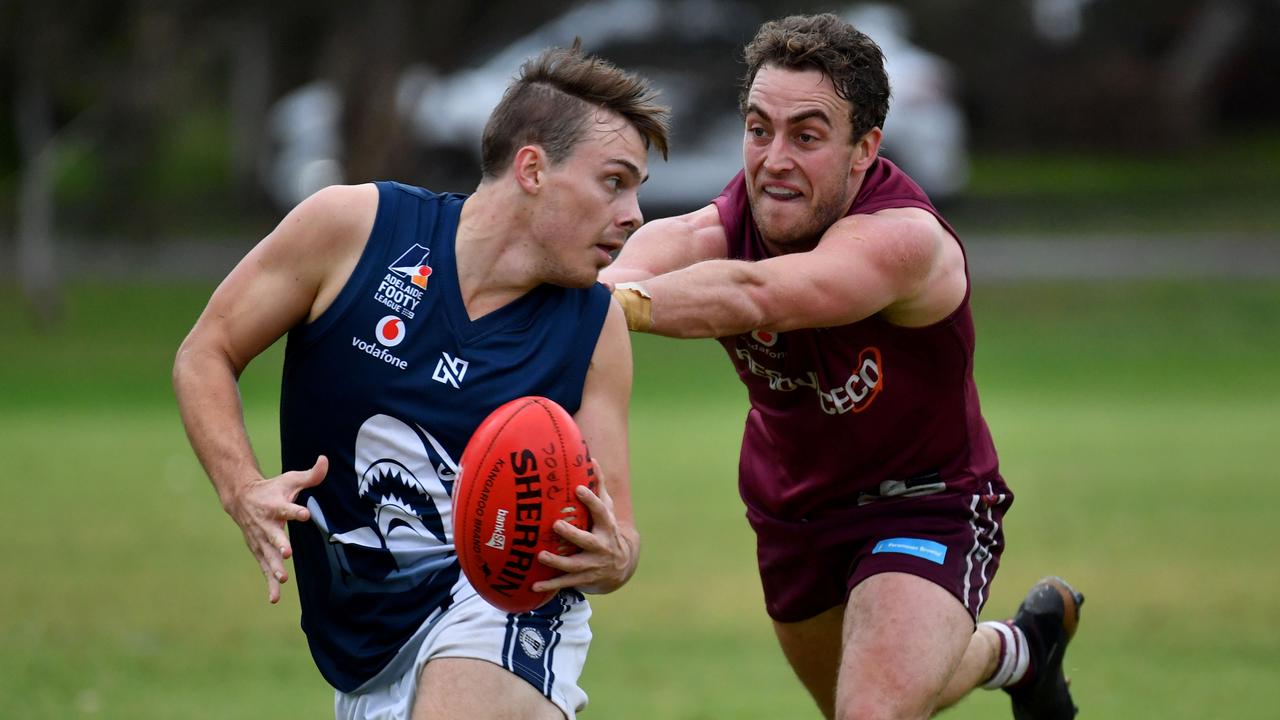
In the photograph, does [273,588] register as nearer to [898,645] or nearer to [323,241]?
[323,241]

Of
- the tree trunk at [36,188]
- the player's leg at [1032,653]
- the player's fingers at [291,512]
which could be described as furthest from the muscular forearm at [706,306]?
the tree trunk at [36,188]

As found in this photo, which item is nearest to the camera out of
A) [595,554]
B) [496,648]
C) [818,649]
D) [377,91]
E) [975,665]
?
[595,554]

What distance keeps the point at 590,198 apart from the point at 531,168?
7.5 inches

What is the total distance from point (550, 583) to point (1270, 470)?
35.7 ft

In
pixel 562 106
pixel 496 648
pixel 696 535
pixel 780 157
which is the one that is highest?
pixel 696 535

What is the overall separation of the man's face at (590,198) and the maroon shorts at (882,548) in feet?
4.82

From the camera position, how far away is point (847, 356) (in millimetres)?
5500

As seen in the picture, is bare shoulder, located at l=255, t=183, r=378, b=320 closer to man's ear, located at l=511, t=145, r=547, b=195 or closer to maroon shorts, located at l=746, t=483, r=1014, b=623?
man's ear, located at l=511, t=145, r=547, b=195

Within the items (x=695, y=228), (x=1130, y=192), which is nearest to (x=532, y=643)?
(x=695, y=228)

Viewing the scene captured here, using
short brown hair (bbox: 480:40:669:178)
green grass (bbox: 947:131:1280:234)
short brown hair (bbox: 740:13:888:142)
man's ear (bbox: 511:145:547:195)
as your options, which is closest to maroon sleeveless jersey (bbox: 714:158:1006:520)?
short brown hair (bbox: 740:13:888:142)

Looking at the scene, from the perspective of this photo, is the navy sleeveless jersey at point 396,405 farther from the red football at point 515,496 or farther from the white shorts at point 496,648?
the red football at point 515,496

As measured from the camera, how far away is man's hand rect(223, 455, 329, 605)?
4.23 meters

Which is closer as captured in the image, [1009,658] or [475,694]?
[475,694]

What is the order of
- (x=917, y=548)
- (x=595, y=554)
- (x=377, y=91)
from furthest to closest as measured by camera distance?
(x=377, y=91) → (x=917, y=548) → (x=595, y=554)
